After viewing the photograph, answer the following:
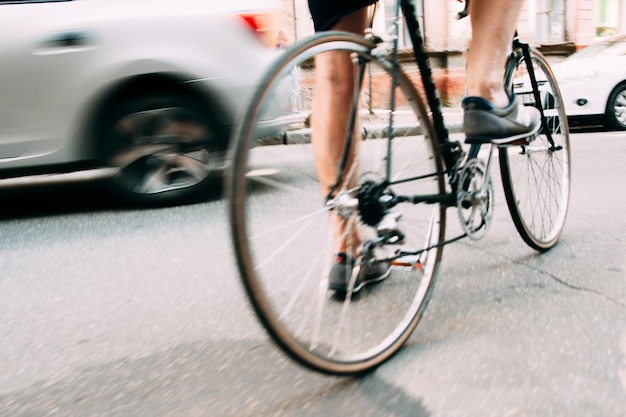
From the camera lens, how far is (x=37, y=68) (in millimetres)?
3918

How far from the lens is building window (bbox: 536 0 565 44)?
44.9 feet

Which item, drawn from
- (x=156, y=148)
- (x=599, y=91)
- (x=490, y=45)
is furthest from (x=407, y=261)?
(x=599, y=91)

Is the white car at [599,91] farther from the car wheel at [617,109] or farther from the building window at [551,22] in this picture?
the building window at [551,22]

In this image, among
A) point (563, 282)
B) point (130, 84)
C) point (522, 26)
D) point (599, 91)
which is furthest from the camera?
point (522, 26)

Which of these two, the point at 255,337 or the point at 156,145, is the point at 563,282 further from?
the point at 156,145

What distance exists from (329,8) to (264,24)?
2127mm

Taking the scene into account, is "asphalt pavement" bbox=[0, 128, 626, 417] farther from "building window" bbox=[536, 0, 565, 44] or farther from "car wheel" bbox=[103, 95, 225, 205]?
"building window" bbox=[536, 0, 565, 44]

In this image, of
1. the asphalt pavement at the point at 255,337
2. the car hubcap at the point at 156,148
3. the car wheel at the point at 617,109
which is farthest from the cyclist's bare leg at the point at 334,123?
the car wheel at the point at 617,109

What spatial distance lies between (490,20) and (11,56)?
2855 mm

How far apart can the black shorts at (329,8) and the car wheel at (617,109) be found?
6925 mm

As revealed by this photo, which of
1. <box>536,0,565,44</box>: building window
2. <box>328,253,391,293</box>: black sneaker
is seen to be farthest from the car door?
<box>536,0,565,44</box>: building window

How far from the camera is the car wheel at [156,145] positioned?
410 cm

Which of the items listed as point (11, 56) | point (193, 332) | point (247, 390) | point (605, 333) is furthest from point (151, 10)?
point (605, 333)

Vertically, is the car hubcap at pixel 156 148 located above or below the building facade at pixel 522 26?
above
